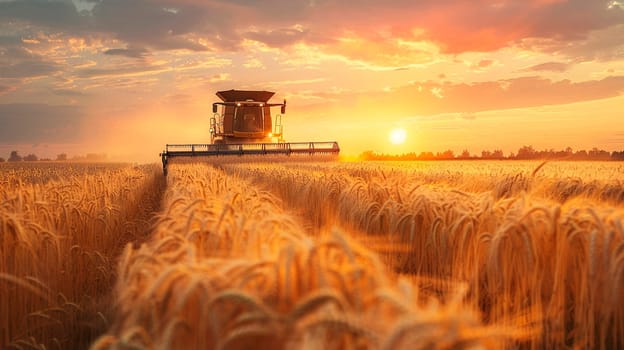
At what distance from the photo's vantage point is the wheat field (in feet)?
5.21

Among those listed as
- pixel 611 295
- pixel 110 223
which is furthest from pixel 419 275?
pixel 110 223

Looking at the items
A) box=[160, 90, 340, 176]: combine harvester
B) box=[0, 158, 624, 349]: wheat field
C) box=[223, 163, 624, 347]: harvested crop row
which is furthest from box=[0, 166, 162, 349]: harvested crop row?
box=[160, 90, 340, 176]: combine harvester

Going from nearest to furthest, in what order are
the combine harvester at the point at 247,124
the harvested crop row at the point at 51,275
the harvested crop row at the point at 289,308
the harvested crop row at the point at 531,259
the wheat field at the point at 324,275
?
1. the harvested crop row at the point at 289,308
2. the wheat field at the point at 324,275
3. the harvested crop row at the point at 531,259
4. the harvested crop row at the point at 51,275
5. the combine harvester at the point at 247,124

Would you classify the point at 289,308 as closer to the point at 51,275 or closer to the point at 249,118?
the point at 51,275

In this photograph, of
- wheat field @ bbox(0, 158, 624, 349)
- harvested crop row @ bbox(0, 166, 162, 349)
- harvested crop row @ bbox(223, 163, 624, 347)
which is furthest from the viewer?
harvested crop row @ bbox(0, 166, 162, 349)

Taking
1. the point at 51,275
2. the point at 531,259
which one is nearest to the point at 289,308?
the point at 531,259

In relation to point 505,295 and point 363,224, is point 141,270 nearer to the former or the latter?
point 505,295

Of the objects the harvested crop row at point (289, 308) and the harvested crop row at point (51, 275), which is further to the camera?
the harvested crop row at point (51, 275)

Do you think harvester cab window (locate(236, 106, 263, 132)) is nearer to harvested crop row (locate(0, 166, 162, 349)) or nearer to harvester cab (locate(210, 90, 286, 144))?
harvester cab (locate(210, 90, 286, 144))

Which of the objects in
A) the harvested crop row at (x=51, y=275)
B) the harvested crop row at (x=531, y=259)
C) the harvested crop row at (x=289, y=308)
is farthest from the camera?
the harvested crop row at (x=51, y=275)

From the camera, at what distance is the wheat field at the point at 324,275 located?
159 cm

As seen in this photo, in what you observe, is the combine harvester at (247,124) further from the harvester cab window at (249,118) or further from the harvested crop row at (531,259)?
the harvested crop row at (531,259)

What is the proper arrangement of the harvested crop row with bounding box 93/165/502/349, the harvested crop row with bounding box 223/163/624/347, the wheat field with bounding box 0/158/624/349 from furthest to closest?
the harvested crop row with bounding box 223/163/624/347 < the wheat field with bounding box 0/158/624/349 < the harvested crop row with bounding box 93/165/502/349

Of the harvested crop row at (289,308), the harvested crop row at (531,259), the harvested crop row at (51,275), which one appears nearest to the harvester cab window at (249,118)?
the harvested crop row at (51,275)
